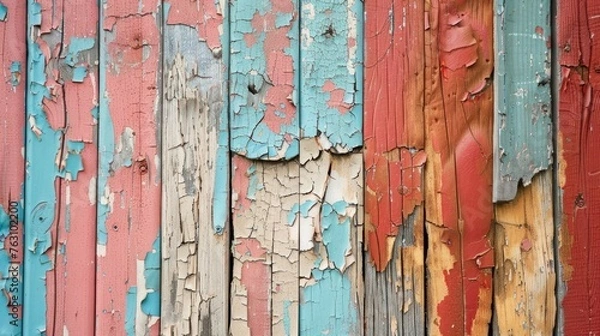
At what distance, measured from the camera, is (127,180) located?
1.48 m

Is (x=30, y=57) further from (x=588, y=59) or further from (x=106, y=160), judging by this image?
(x=588, y=59)

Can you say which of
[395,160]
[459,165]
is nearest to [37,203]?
[395,160]

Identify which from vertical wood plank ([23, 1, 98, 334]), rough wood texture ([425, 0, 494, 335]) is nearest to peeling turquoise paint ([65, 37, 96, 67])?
vertical wood plank ([23, 1, 98, 334])

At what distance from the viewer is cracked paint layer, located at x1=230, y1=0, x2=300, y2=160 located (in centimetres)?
146

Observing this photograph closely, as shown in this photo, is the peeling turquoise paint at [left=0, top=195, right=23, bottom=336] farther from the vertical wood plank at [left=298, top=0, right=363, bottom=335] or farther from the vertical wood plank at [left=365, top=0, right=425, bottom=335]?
the vertical wood plank at [left=365, top=0, right=425, bottom=335]

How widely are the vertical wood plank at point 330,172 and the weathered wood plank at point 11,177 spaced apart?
630 millimetres

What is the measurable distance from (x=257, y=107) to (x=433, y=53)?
0.41m

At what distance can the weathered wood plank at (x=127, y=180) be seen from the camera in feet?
4.85

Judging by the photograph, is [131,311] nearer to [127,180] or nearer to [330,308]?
[127,180]

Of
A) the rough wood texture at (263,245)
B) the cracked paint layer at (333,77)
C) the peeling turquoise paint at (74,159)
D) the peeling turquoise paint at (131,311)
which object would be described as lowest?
the peeling turquoise paint at (131,311)

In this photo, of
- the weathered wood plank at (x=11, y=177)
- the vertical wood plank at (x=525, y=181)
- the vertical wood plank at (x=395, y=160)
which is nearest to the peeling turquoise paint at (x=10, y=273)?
the weathered wood plank at (x=11, y=177)

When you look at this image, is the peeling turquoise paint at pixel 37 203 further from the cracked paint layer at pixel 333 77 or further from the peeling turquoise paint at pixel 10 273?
the cracked paint layer at pixel 333 77

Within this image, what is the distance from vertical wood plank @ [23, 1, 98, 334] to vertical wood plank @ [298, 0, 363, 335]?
0.49 meters

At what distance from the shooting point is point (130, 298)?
1.48 meters
